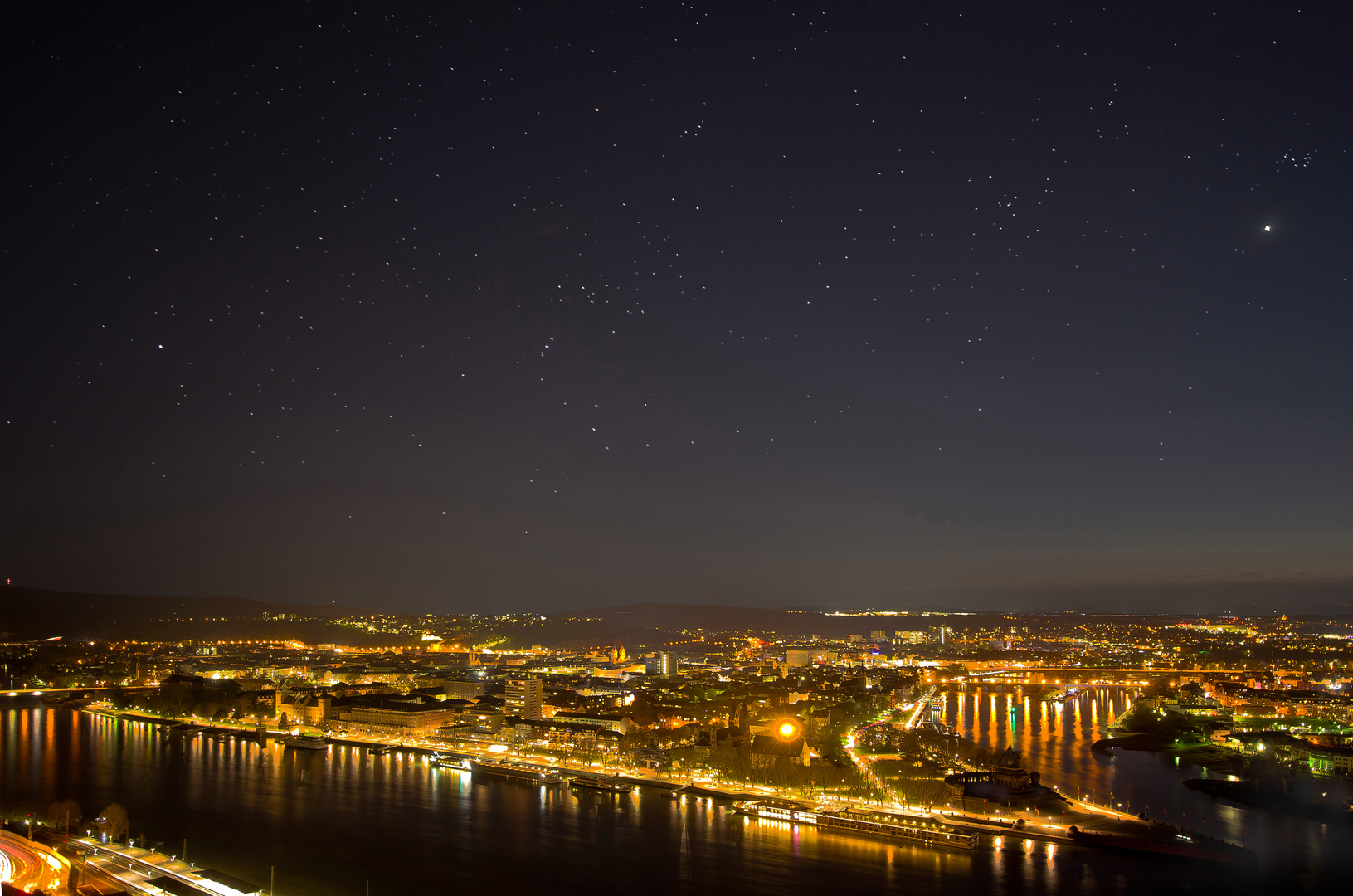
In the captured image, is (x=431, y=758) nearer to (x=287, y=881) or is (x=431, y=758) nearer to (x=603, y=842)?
(x=603, y=842)

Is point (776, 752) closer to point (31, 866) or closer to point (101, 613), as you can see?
point (31, 866)

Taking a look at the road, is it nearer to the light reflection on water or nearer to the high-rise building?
the light reflection on water

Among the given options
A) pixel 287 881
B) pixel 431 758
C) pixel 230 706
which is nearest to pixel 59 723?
pixel 230 706

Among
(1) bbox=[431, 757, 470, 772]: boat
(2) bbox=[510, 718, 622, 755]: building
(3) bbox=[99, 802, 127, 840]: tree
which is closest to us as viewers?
(3) bbox=[99, 802, 127, 840]: tree

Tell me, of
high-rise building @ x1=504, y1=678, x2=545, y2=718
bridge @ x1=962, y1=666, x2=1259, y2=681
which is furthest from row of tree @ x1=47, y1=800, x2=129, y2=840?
bridge @ x1=962, y1=666, x2=1259, y2=681

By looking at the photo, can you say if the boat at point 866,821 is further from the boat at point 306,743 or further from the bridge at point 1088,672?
the bridge at point 1088,672

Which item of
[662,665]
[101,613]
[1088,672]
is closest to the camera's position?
[1088,672]

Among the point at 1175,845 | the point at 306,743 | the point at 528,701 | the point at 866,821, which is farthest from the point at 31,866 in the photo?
the point at 528,701
